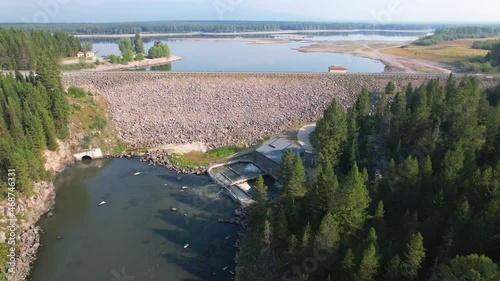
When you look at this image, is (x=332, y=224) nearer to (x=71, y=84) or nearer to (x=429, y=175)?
(x=429, y=175)

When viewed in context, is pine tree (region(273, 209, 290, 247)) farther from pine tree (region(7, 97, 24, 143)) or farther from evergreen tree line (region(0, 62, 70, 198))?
pine tree (region(7, 97, 24, 143))

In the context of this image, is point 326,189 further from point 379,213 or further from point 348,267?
point 348,267

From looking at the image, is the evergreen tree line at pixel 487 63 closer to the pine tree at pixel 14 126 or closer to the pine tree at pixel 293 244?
the pine tree at pixel 293 244

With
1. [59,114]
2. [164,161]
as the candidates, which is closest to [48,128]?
[59,114]

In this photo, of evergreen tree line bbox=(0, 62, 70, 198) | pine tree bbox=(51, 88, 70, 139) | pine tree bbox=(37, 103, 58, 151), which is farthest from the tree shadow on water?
pine tree bbox=(51, 88, 70, 139)

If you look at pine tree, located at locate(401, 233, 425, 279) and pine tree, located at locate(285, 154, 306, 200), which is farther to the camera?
pine tree, located at locate(285, 154, 306, 200)

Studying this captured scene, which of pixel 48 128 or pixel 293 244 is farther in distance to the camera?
pixel 48 128
